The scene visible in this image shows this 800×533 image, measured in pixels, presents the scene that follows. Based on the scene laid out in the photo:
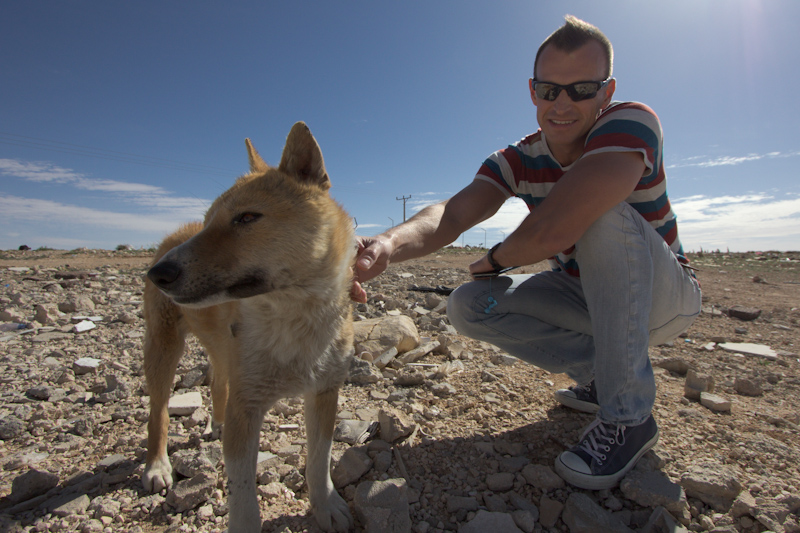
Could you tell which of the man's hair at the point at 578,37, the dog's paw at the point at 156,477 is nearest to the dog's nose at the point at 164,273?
the dog's paw at the point at 156,477

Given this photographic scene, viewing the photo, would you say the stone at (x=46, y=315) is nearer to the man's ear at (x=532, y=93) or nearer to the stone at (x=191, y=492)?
the stone at (x=191, y=492)

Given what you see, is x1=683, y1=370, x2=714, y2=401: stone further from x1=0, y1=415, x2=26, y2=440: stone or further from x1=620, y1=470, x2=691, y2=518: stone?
x1=0, y1=415, x2=26, y2=440: stone

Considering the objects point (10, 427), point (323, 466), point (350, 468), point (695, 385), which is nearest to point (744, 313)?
point (695, 385)

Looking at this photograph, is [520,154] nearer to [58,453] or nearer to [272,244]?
[272,244]

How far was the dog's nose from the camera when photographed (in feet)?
5.50

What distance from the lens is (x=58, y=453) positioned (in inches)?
97.1

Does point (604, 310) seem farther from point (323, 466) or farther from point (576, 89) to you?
point (323, 466)

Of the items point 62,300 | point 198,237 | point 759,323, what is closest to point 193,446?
point 198,237

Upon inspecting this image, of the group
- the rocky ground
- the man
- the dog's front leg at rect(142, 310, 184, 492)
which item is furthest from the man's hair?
the dog's front leg at rect(142, 310, 184, 492)

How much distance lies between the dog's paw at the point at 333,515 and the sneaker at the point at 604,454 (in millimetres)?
1124

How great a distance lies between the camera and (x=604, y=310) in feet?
7.32

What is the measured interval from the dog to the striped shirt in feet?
4.56

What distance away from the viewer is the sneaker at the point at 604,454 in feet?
6.86

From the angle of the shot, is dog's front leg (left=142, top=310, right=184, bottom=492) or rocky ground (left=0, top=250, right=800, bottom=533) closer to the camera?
rocky ground (left=0, top=250, right=800, bottom=533)
